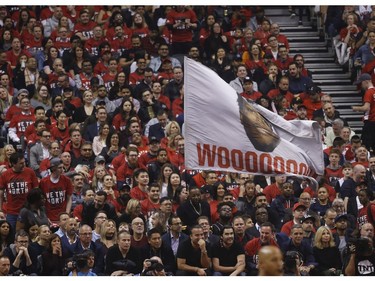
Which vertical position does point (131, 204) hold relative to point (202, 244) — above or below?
above

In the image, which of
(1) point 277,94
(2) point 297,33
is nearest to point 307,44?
(2) point 297,33

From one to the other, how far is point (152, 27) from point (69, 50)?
7.36 feet

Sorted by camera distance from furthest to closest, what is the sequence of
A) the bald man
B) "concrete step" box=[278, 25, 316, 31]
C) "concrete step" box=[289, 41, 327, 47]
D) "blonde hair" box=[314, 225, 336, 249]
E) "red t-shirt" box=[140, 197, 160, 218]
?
"concrete step" box=[278, 25, 316, 31] → "concrete step" box=[289, 41, 327, 47] → "red t-shirt" box=[140, 197, 160, 218] → "blonde hair" box=[314, 225, 336, 249] → the bald man

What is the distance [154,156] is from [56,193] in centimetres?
230

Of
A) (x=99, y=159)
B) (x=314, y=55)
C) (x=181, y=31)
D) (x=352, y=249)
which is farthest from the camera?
(x=314, y=55)

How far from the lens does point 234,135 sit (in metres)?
17.3

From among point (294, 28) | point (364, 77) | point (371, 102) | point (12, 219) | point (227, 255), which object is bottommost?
point (227, 255)

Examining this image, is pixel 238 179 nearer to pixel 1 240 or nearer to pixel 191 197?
pixel 191 197

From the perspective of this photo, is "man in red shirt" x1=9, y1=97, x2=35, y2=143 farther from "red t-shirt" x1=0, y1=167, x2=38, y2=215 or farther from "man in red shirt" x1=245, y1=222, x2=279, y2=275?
"man in red shirt" x1=245, y1=222, x2=279, y2=275

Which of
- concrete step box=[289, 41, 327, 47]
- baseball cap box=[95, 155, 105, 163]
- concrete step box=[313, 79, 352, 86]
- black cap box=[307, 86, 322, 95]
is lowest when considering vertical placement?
baseball cap box=[95, 155, 105, 163]

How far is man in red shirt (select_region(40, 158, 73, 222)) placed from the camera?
67.3 feet

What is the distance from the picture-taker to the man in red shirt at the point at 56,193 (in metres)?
20.5

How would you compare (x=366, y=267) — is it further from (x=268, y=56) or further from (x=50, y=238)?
(x=268, y=56)

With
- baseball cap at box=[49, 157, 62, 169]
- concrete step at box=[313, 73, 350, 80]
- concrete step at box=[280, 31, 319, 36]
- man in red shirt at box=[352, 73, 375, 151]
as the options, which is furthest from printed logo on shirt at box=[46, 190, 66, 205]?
concrete step at box=[280, 31, 319, 36]
